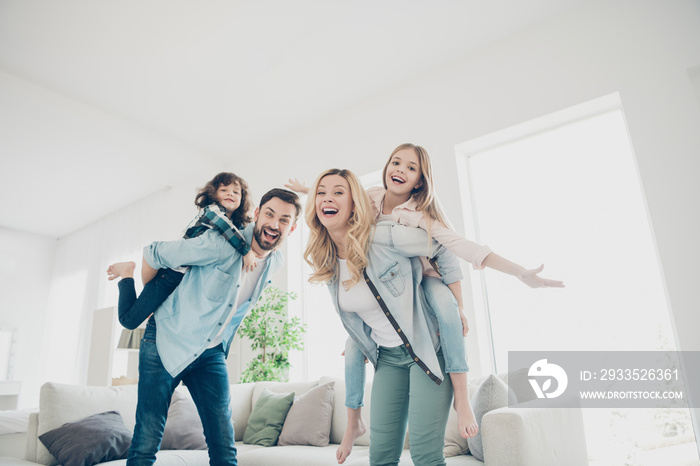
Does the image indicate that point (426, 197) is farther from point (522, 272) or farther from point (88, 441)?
point (88, 441)

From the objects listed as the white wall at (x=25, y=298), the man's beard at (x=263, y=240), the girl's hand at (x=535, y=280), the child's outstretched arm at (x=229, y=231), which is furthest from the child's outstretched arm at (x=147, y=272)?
the white wall at (x=25, y=298)

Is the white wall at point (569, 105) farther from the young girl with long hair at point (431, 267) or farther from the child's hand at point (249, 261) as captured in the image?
the child's hand at point (249, 261)

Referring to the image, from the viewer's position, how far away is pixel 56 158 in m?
4.96

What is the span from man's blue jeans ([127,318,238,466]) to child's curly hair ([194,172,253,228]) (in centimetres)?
57

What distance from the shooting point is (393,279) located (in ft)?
4.83

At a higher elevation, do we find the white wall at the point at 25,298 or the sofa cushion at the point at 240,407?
the white wall at the point at 25,298

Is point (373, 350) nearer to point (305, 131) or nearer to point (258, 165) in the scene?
point (305, 131)

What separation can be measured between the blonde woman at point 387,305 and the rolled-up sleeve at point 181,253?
1.24 feet

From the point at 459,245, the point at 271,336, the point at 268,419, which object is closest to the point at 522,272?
the point at 459,245

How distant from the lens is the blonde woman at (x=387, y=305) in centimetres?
139

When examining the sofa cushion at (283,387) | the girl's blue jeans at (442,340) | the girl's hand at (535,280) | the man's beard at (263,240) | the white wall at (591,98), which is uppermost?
the white wall at (591,98)

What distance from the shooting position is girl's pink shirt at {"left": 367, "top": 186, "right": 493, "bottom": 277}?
1496mm

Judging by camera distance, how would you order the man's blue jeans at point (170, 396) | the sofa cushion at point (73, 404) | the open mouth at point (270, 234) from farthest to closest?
the sofa cushion at point (73, 404) → the open mouth at point (270, 234) → the man's blue jeans at point (170, 396)

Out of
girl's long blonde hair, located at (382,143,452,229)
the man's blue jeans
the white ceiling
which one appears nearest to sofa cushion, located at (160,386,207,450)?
the man's blue jeans
